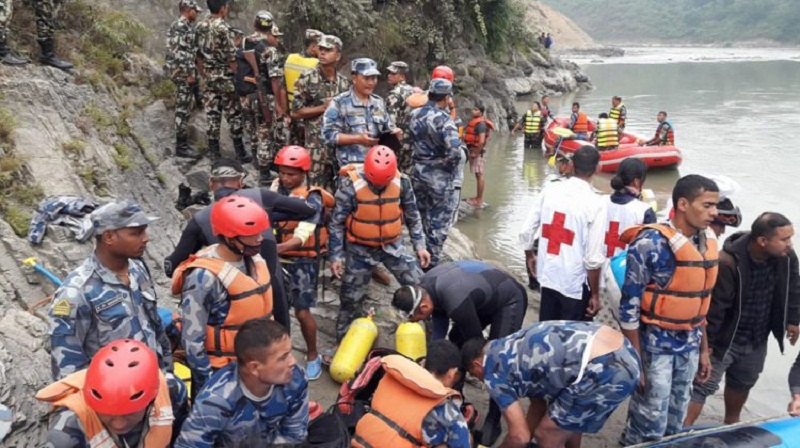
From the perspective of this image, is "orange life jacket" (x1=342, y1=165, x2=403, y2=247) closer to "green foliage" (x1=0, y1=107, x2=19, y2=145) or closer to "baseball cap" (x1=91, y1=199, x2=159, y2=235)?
"baseball cap" (x1=91, y1=199, x2=159, y2=235)

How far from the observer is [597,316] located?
14.6ft

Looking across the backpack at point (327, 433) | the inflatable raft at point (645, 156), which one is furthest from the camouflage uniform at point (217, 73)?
the inflatable raft at point (645, 156)

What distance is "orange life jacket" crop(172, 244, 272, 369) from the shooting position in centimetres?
301

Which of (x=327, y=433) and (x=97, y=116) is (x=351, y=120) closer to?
(x=97, y=116)

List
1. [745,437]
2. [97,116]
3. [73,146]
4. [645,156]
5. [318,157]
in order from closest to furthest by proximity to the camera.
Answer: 1. [745,437]
2. [73,146]
3. [318,157]
4. [97,116]
5. [645,156]

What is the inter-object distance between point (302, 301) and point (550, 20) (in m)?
73.4

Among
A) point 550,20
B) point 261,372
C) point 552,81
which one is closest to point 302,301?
point 261,372

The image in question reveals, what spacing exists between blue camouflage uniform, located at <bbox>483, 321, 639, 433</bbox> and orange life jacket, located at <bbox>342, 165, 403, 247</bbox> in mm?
1501

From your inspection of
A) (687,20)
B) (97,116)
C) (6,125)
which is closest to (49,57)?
(97,116)

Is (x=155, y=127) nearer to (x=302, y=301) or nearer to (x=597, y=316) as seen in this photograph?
(x=302, y=301)

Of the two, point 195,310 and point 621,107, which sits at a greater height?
point 195,310

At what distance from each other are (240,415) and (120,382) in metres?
0.62

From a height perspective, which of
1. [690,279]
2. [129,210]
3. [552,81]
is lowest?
[552,81]

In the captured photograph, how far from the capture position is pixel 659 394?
3.62 m
